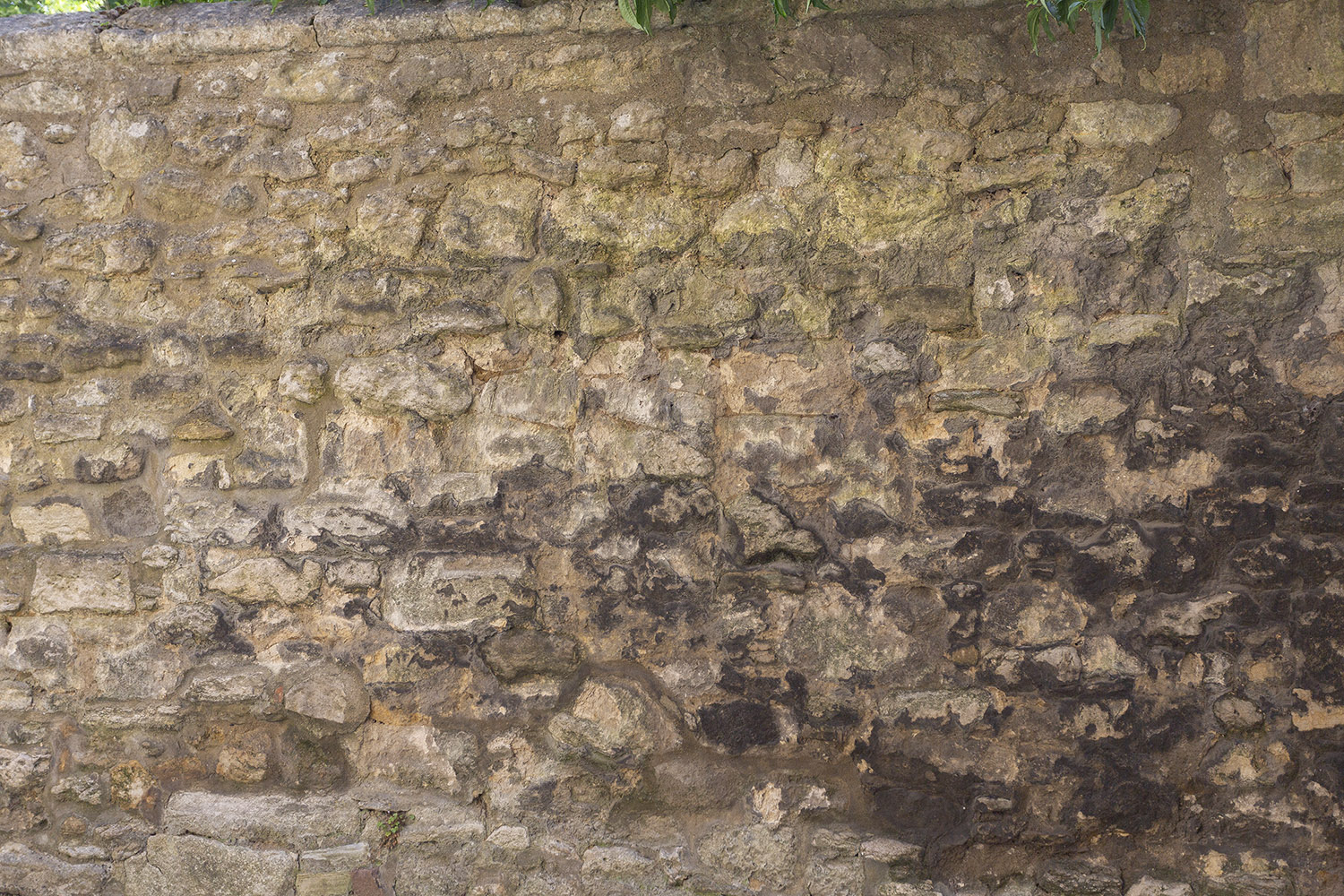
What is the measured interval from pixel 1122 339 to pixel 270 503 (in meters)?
2.09

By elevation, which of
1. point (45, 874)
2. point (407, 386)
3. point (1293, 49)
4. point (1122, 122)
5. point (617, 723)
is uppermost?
point (1293, 49)

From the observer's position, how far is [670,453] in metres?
2.29

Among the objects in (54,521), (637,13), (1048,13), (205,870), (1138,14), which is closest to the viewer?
(1138,14)

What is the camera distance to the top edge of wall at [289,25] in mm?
2334

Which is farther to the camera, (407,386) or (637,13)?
(407,386)

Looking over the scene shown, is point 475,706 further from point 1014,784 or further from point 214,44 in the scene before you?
point 214,44

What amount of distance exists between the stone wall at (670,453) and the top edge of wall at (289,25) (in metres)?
0.01

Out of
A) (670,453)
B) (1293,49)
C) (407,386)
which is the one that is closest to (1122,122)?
(1293,49)

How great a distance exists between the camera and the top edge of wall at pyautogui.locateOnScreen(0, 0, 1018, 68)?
2.33 meters

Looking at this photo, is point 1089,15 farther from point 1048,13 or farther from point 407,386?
point 407,386

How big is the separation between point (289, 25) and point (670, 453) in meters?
1.48

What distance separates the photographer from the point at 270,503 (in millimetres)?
2455

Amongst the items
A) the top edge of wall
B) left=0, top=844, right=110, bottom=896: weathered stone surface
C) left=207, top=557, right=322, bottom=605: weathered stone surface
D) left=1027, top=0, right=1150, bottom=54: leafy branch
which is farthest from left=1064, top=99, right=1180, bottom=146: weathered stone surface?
left=0, top=844, right=110, bottom=896: weathered stone surface

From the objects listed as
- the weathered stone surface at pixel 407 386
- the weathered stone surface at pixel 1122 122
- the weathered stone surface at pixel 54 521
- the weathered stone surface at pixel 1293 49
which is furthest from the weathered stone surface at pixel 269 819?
the weathered stone surface at pixel 1293 49
